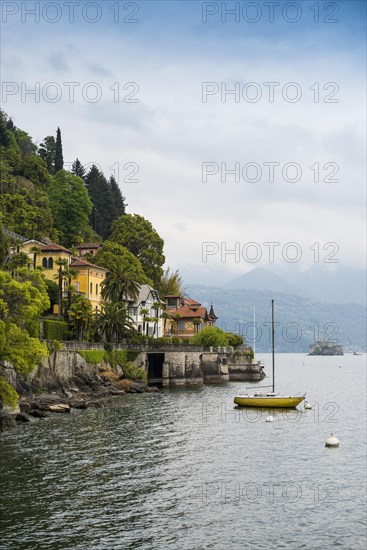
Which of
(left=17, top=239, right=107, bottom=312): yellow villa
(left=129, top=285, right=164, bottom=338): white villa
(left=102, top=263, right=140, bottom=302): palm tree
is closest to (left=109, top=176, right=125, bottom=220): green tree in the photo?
(left=129, top=285, right=164, bottom=338): white villa

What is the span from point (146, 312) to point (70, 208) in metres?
43.0

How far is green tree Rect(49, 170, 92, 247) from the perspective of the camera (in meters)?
152

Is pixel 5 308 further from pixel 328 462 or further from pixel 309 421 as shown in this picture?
pixel 309 421

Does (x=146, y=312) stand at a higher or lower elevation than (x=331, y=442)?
higher

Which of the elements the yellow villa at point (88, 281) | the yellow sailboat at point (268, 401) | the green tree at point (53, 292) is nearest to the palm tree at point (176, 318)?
the yellow villa at point (88, 281)

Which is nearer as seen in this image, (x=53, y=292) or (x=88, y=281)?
(x=53, y=292)

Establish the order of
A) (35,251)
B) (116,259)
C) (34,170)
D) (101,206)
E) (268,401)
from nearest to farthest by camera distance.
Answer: (268,401) < (35,251) < (116,259) < (34,170) < (101,206)

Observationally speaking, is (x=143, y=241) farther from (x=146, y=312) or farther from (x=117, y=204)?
(x=117, y=204)

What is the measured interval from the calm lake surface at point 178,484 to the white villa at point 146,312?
2311 inches

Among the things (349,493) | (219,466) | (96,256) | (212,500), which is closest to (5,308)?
(219,466)

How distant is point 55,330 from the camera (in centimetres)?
9325

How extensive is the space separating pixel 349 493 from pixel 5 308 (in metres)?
31.5

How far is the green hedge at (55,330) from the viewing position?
91000 mm

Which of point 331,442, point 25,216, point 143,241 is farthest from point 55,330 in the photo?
point 143,241
